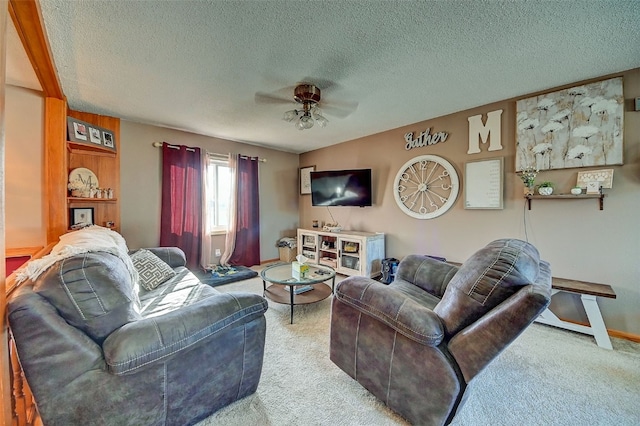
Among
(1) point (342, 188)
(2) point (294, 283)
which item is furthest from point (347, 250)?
(2) point (294, 283)

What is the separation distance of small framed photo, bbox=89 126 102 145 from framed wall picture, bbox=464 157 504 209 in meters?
4.23

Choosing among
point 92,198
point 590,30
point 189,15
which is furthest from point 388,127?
point 92,198

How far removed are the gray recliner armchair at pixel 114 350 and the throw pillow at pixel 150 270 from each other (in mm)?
1141

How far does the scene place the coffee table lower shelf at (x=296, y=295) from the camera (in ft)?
8.08

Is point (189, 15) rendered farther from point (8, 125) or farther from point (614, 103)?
point (614, 103)

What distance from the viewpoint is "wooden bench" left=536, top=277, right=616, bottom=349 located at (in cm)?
202

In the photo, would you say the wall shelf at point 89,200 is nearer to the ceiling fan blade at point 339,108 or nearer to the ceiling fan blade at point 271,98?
the ceiling fan blade at point 271,98

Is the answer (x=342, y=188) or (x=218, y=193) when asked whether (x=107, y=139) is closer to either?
(x=218, y=193)

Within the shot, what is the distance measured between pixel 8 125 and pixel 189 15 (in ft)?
6.64

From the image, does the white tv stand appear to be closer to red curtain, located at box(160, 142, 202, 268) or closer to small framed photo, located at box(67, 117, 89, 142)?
red curtain, located at box(160, 142, 202, 268)

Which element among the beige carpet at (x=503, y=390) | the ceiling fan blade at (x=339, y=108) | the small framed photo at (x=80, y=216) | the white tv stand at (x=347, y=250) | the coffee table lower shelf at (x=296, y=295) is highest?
the ceiling fan blade at (x=339, y=108)

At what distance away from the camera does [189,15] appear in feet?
4.87

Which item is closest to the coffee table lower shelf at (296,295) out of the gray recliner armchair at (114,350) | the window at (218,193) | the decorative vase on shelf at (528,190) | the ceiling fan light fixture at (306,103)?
the gray recliner armchair at (114,350)

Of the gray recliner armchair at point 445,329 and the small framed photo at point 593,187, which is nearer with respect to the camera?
the gray recliner armchair at point 445,329
